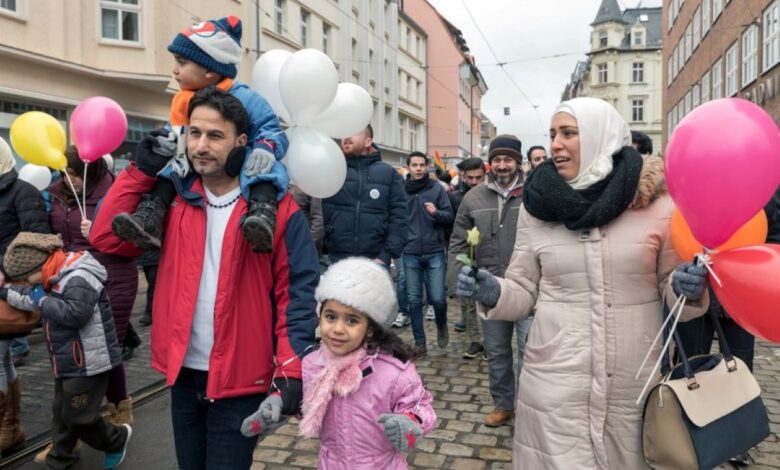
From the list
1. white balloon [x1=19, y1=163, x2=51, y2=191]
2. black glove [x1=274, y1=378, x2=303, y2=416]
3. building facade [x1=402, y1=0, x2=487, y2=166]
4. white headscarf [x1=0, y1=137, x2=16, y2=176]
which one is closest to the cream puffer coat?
black glove [x1=274, y1=378, x2=303, y2=416]

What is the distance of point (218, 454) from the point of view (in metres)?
2.39

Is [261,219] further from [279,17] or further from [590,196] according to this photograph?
[279,17]

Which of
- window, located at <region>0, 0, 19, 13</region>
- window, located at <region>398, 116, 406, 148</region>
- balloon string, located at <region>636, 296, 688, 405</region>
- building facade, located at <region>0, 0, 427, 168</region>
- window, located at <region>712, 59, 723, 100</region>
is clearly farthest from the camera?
window, located at <region>398, 116, 406, 148</region>

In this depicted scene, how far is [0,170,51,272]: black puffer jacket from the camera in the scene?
442 centimetres

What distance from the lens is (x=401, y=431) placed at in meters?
2.15

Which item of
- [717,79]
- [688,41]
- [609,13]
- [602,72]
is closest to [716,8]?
[717,79]

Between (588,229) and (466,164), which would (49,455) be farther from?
(466,164)

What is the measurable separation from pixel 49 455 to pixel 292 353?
2.41 metres

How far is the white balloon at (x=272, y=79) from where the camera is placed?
144 inches

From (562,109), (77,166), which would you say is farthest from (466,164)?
(562,109)

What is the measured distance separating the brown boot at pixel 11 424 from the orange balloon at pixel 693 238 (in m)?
4.16

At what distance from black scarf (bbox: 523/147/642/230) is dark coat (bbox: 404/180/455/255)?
163 inches

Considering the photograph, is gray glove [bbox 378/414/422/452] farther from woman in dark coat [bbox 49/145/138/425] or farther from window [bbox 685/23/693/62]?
window [bbox 685/23/693/62]

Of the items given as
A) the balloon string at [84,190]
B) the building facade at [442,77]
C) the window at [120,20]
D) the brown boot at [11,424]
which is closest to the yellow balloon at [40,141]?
the balloon string at [84,190]
